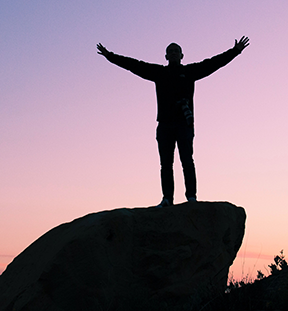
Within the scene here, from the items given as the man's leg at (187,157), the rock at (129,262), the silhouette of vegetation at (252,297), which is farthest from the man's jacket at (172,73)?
the silhouette of vegetation at (252,297)

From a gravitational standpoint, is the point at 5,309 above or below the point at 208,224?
below

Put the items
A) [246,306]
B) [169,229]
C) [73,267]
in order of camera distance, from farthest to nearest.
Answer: [169,229] → [73,267] → [246,306]

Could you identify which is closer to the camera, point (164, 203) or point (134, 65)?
point (164, 203)

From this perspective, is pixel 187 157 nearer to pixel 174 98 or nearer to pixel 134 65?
pixel 174 98

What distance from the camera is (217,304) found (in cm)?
528

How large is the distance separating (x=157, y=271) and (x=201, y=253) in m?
0.76

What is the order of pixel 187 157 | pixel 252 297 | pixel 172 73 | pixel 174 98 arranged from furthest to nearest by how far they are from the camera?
pixel 172 73, pixel 174 98, pixel 187 157, pixel 252 297

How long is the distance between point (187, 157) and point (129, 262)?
2.06 metres

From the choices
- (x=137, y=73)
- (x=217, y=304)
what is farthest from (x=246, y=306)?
(x=137, y=73)

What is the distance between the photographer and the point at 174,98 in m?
7.18

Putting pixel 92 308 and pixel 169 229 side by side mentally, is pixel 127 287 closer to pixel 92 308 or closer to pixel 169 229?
pixel 92 308

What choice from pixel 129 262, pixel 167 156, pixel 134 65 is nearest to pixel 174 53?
pixel 134 65

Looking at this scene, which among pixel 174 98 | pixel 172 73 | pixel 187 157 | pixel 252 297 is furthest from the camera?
pixel 172 73

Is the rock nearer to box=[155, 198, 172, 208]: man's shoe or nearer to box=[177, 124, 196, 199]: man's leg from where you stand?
box=[155, 198, 172, 208]: man's shoe
